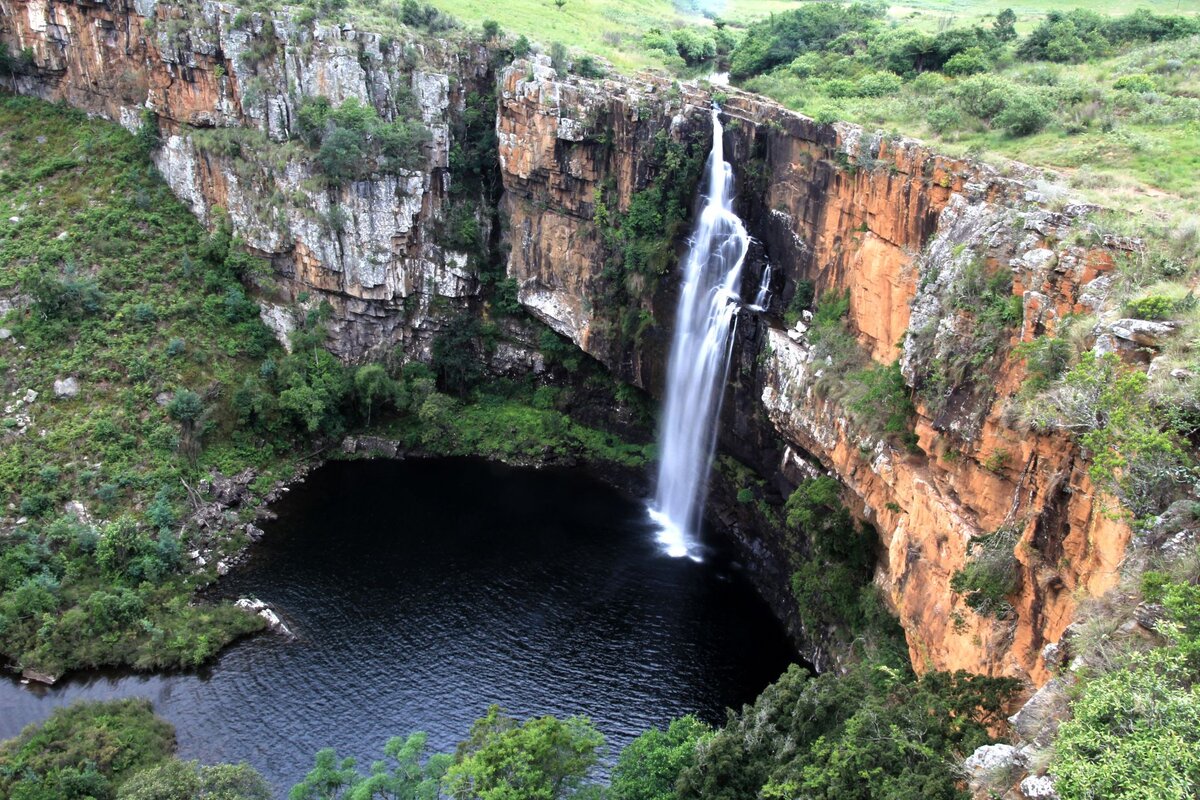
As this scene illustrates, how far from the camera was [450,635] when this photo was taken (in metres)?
34.8

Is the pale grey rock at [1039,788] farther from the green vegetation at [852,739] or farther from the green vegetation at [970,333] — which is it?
the green vegetation at [970,333]

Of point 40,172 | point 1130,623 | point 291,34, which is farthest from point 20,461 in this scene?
point 1130,623

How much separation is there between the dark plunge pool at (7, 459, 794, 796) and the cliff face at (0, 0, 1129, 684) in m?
4.67

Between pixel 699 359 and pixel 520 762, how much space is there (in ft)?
76.5

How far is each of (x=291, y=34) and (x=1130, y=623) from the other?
44196 mm

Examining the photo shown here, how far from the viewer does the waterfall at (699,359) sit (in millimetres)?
40094

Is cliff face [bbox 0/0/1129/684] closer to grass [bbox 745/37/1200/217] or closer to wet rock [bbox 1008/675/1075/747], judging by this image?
wet rock [bbox 1008/675/1075/747]

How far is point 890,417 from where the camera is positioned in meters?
28.8

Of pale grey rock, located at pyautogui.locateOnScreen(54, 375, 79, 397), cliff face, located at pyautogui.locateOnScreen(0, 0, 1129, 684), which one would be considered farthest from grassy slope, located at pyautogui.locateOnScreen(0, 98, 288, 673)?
cliff face, located at pyautogui.locateOnScreen(0, 0, 1129, 684)

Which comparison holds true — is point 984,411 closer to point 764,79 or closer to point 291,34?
point 764,79

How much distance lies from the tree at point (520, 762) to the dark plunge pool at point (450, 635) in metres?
6.28

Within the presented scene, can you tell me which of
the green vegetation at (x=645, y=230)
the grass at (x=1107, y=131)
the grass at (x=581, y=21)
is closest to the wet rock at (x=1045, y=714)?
the grass at (x=1107, y=131)

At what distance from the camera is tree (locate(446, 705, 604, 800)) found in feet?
74.0

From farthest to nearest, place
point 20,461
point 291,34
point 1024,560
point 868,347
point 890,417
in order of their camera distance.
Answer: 1. point 291,34
2. point 20,461
3. point 868,347
4. point 890,417
5. point 1024,560
